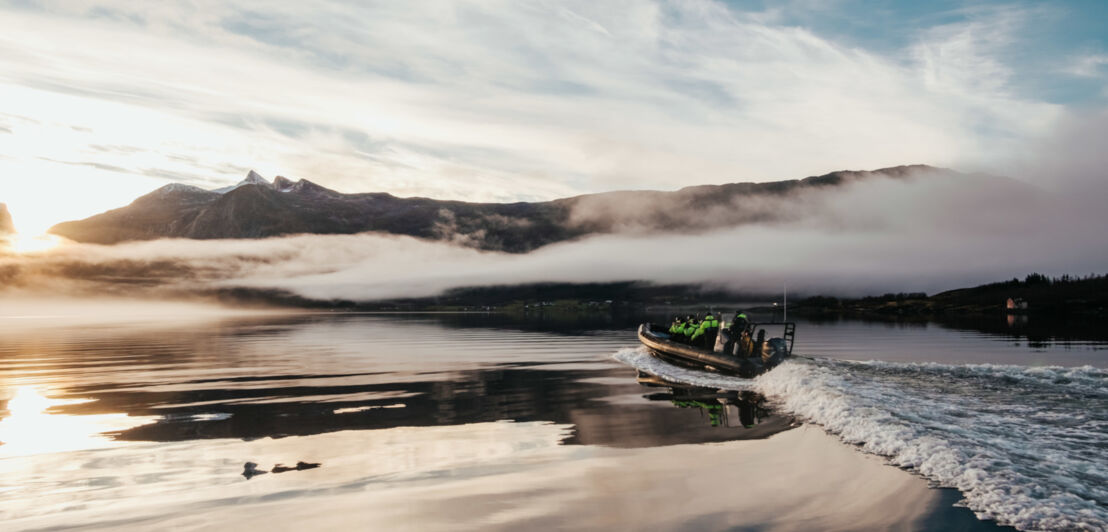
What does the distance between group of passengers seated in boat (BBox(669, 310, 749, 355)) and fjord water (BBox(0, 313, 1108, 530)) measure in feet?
10.4

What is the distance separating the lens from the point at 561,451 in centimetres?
1438

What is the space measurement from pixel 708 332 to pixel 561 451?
22.1 meters

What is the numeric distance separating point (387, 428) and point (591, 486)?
784cm

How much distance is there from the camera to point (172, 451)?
564 inches

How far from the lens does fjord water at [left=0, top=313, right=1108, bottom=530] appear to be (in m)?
9.88

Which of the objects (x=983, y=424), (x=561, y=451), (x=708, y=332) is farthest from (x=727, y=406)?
(x=708, y=332)

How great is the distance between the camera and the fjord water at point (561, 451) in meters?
9.88

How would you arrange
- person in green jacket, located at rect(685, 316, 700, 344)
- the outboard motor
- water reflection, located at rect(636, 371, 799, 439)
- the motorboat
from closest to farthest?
water reflection, located at rect(636, 371, 799, 439), the outboard motor, the motorboat, person in green jacket, located at rect(685, 316, 700, 344)

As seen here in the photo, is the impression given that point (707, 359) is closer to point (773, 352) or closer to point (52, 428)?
point (773, 352)

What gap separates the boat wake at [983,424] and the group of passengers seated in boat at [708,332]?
2.81 m

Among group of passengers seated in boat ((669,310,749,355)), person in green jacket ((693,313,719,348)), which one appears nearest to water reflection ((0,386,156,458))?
group of passengers seated in boat ((669,310,749,355))

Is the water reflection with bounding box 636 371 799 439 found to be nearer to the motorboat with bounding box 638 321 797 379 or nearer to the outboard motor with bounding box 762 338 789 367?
the motorboat with bounding box 638 321 797 379

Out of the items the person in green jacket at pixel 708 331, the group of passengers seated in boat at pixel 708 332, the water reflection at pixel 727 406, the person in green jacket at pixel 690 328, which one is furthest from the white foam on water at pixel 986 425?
the person in green jacket at pixel 690 328

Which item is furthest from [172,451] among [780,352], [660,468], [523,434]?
[780,352]
